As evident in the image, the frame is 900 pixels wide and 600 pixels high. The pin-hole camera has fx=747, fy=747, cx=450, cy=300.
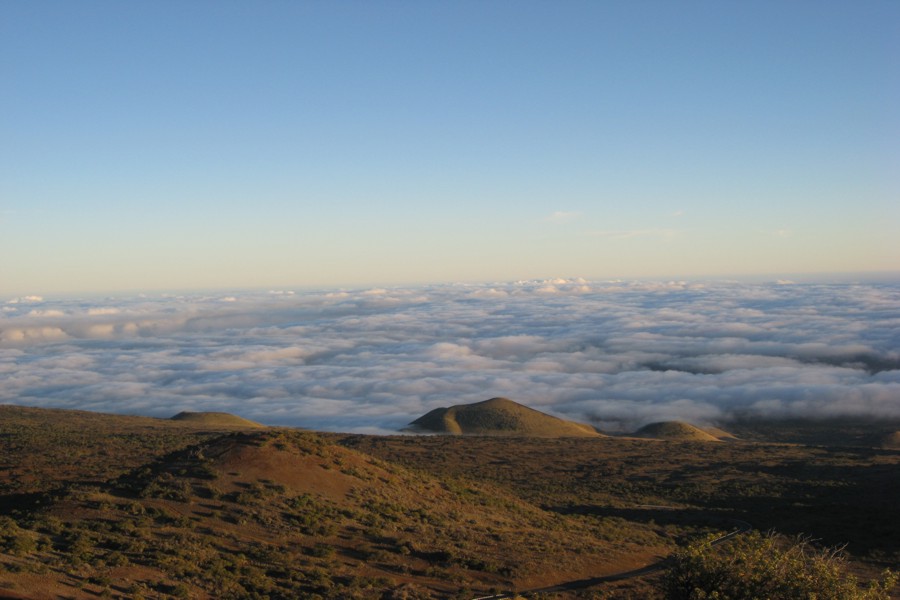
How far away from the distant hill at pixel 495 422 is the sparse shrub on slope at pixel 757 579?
70017 mm

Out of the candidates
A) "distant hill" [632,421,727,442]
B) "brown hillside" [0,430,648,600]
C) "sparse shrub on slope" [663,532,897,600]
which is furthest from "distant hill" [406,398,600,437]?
"sparse shrub on slope" [663,532,897,600]

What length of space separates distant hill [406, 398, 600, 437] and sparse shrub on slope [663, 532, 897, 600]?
2757 inches

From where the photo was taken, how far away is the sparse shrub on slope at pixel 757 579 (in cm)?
1440

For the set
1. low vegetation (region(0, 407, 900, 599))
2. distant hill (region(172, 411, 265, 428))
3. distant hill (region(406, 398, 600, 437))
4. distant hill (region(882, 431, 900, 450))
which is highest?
low vegetation (region(0, 407, 900, 599))

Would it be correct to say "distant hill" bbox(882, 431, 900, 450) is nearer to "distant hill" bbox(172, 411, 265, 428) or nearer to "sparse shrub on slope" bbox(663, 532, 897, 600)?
"distant hill" bbox(172, 411, 265, 428)

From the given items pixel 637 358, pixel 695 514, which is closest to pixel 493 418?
pixel 695 514

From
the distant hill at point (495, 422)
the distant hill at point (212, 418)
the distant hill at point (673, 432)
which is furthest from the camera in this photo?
the distant hill at point (495, 422)

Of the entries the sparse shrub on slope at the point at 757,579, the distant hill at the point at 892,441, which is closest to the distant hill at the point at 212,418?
the distant hill at the point at 892,441

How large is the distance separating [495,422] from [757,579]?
75151mm

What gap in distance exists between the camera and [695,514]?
35344mm

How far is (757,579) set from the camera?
14.8 metres

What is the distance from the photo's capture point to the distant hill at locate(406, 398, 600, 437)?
8742 centimetres

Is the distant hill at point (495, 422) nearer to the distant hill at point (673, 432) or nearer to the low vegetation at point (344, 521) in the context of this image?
the distant hill at point (673, 432)

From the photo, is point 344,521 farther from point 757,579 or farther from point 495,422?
point 495,422
